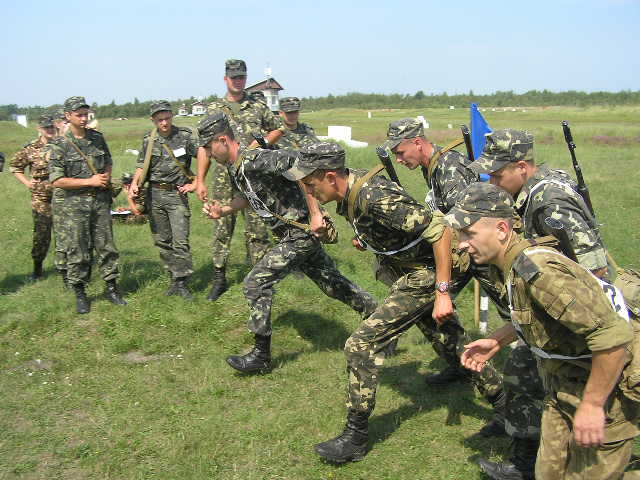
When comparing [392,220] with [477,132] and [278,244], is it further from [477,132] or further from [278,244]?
[477,132]

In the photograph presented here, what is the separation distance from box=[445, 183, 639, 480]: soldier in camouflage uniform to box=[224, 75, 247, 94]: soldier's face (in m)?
5.76

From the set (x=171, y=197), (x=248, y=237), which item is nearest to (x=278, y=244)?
(x=248, y=237)

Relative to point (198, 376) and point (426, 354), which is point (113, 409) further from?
point (426, 354)

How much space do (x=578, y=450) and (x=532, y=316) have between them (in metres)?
0.79

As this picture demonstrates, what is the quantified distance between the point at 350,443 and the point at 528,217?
7.35 feet

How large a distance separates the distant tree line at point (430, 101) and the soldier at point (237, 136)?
2798 inches

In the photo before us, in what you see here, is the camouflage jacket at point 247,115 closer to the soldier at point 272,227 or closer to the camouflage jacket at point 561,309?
the soldier at point 272,227

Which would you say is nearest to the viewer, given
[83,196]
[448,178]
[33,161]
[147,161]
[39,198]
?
[448,178]

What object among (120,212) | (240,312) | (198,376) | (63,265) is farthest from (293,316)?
(120,212)

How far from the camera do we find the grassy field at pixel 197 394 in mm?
4814

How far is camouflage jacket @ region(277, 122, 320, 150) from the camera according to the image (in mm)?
9664

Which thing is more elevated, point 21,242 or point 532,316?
point 532,316

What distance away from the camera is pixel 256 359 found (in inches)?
244

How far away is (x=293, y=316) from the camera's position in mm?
7609
